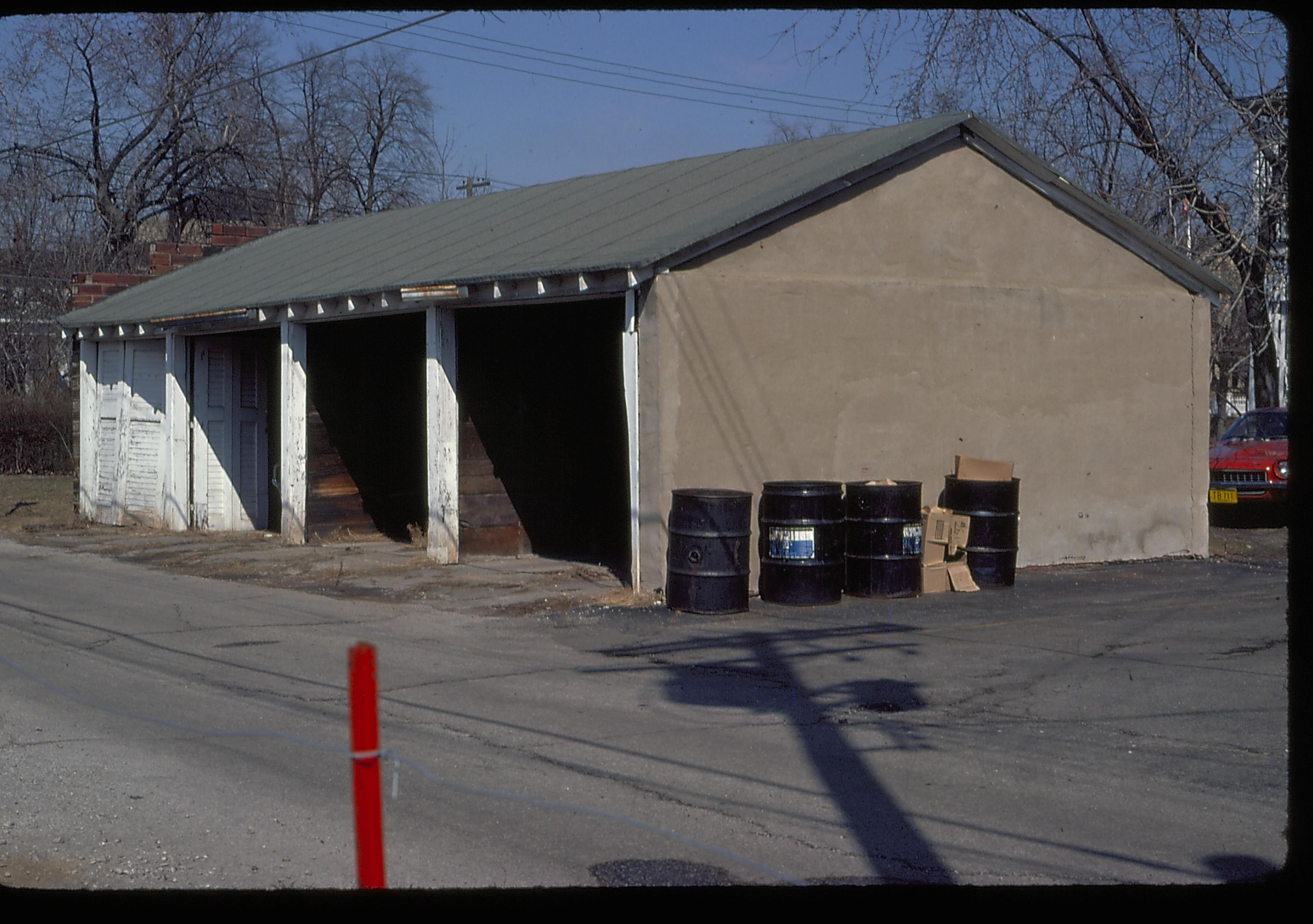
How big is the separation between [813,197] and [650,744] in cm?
774

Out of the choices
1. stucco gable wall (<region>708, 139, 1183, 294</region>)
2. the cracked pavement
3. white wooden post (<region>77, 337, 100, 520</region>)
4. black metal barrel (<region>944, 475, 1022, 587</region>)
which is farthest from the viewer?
white wooden post (<region>77, 337, 100, 520</region>)

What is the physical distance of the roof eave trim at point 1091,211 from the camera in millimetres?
14953

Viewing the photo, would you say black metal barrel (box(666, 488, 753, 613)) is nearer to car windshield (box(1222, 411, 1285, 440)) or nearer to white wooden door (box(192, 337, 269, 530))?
white wooden door (box(192, 337, 269, 530))

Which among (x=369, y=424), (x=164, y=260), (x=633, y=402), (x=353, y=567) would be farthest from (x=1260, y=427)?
(x=164, y=260)

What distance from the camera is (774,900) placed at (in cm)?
491

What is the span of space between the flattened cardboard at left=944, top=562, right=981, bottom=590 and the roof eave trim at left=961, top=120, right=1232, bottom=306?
4.66m

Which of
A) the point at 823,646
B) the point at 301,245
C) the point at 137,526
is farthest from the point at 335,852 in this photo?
the point at 301,245

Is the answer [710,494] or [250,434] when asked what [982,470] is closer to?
[710,494]

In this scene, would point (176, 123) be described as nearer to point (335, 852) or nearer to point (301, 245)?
point (301, 245)

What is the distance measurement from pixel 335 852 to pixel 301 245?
1878 centimetres

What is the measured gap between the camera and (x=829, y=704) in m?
8.45

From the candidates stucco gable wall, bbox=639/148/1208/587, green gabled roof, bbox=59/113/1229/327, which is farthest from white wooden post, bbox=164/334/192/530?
stucco gable wall, bbox=639/148/1208/587

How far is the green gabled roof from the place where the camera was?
13.7m

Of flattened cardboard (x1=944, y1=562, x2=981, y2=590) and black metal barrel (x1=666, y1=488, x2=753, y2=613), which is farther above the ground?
black metal barrel (x1=666, y1=488, x2=753, y2=613)
